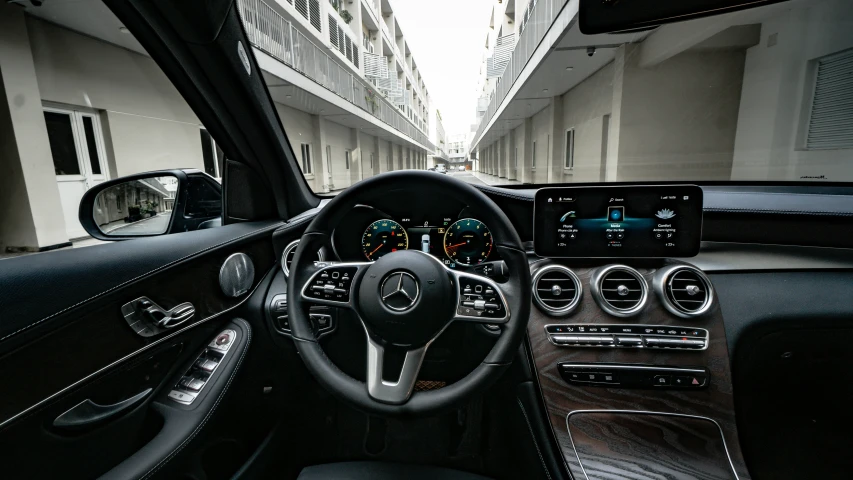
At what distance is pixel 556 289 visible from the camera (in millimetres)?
1528

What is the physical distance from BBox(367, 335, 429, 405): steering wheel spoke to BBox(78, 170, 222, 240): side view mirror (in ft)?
4.00

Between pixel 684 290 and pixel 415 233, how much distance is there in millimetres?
1126

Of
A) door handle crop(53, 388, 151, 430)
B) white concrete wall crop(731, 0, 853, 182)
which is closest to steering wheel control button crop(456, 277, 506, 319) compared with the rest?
door handle crop(53, 388, 151, 430)

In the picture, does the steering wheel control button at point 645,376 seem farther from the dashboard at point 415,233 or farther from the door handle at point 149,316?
the door handle at point 149,316

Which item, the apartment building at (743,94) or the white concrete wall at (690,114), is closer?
the apartment building at (743,94)

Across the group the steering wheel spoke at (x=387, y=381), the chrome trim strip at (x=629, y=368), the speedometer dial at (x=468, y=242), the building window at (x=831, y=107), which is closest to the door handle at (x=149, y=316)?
the steering wheel spoke at (x=387, y=381)

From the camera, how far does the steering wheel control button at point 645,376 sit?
1.47m

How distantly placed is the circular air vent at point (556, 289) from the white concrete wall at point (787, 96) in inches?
52.9

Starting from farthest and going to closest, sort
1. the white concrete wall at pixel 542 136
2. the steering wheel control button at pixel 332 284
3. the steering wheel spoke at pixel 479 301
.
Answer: the white concrete wall at pixel 542 136
the steering wheel control button at pixel 332 284
the steering wheel spoke at pixel 479 301

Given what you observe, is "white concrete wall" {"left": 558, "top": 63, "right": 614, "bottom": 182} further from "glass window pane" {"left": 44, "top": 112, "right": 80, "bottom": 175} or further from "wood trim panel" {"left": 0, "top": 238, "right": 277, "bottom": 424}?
"glass window pane" {"left": 44, "top": 112, "right": 80, "bottom": 175}

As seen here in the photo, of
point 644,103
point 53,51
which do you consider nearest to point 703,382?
point 53,51

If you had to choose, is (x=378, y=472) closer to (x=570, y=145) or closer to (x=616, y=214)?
(x=616, y=214)

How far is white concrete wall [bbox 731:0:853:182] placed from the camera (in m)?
2.02

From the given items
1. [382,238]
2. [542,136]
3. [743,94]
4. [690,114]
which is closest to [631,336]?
[382,238]
